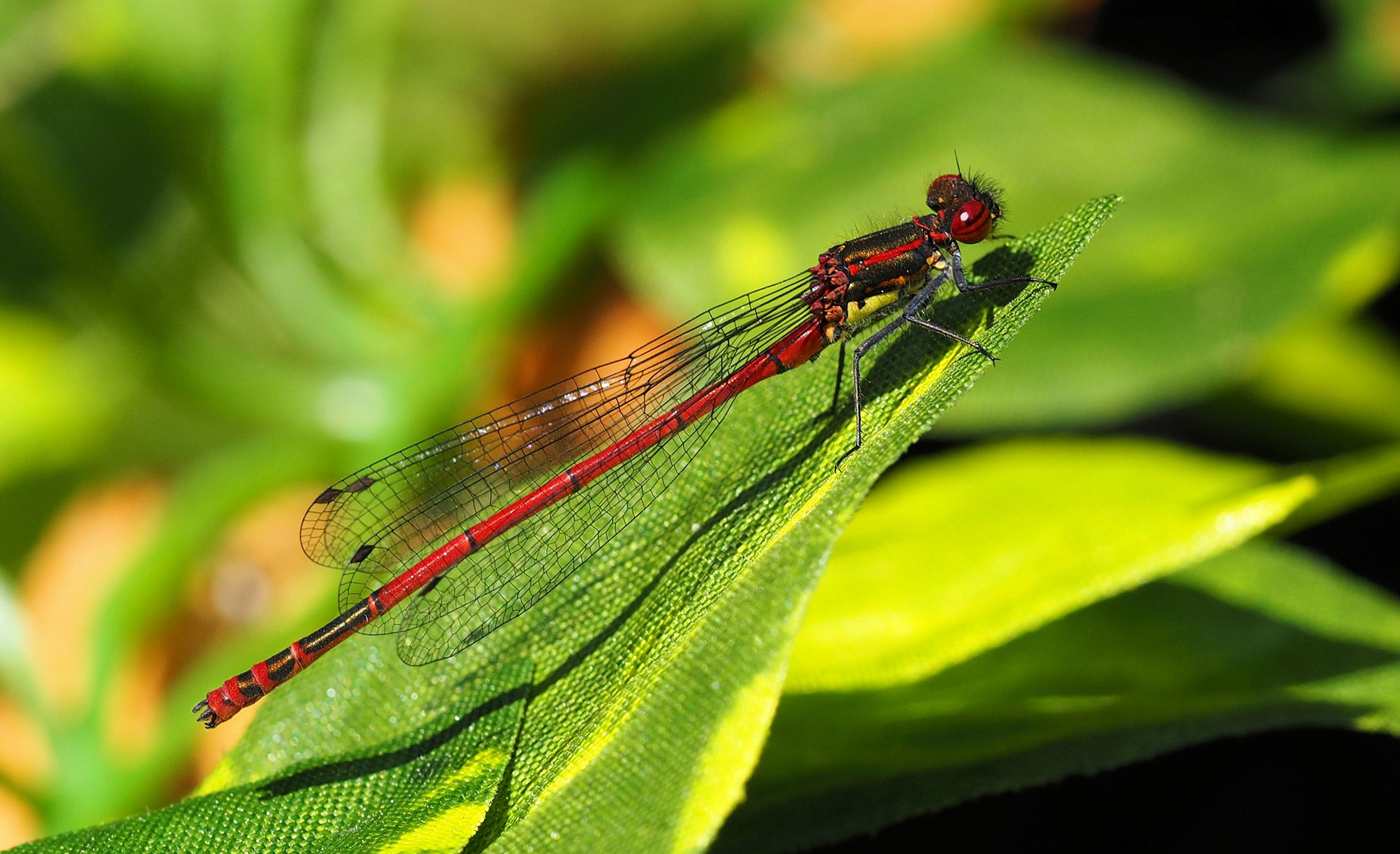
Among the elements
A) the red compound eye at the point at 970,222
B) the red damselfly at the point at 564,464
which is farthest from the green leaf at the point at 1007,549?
the red compound eye at the point at 970,222

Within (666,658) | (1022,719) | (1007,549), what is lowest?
(1022,719)

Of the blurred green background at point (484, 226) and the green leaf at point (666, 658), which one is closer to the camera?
the green leaf at point (666, 658)

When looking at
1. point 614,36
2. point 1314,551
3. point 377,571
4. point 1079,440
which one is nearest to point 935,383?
point 377,571

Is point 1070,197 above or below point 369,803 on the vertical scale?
above

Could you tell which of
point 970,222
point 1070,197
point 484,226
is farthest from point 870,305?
point 484,226

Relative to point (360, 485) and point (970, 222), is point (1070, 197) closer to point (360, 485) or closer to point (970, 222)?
point (970, 222)

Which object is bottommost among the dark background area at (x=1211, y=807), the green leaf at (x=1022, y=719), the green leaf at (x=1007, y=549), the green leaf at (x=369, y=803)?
the dark background area at (x=1211, y=807)

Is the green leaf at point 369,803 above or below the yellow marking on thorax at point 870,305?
below

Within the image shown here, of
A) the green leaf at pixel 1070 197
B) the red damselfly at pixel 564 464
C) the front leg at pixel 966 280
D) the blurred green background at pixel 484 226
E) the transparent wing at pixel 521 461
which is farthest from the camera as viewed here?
the blurred green background at pixel 484 226

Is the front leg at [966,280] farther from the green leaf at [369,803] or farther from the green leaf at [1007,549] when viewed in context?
the green leaf at [369,803]
